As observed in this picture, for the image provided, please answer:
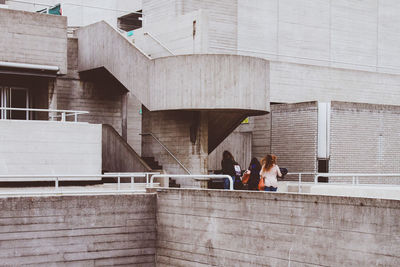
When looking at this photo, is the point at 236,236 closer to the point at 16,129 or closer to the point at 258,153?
the point at 16,129

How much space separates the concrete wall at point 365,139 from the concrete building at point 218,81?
4 cm

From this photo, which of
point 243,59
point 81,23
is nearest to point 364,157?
point 243,59

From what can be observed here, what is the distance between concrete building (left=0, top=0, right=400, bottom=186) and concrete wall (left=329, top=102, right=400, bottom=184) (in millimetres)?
44

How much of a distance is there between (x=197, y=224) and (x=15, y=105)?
1279 cm

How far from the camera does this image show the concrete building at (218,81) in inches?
845

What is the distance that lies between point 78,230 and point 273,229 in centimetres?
493

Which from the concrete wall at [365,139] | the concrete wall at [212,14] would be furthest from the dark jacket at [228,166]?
the concrete wall at [212,14]

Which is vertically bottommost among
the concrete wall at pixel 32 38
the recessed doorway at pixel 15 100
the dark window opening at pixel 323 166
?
the dark window opening at pixel 323 166

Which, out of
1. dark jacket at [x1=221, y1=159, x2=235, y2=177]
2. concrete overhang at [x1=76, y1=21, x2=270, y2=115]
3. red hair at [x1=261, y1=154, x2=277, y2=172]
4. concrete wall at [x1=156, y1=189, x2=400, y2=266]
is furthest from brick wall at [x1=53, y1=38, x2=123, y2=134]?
red hair at [x1=261, y1=154, x2=277, y2=172]

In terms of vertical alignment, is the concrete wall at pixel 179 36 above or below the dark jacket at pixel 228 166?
above

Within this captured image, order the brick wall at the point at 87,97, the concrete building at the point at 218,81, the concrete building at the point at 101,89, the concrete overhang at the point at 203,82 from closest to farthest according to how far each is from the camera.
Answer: the concrete building at the point at 101,89, the concrete overhang at the point at 203,82, the concrete building at the point at 218,81, the brick wall at the point at 87,97

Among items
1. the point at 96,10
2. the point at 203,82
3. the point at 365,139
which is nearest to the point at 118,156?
the point at 203,82

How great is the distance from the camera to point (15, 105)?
24.9 m

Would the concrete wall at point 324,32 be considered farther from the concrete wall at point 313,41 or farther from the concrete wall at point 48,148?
the concrete wall at point 48,148
